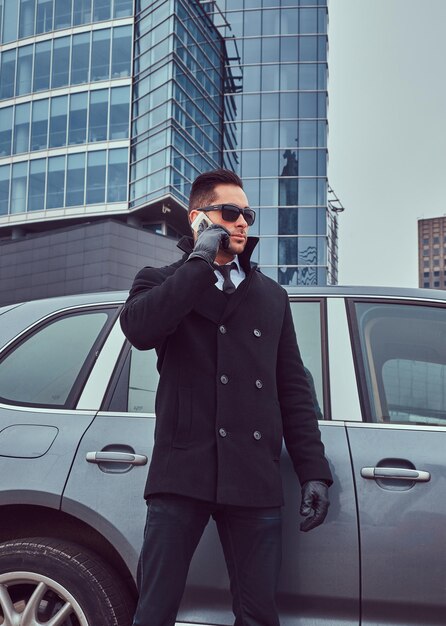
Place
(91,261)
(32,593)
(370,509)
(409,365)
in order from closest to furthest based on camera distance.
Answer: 1. (370,509)
2. (32,593)
3. (409,365)
4. (91,261)

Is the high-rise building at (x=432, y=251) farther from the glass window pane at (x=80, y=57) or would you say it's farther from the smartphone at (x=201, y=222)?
the smartphone at (x=201, y=222)

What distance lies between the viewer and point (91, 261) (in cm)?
3173

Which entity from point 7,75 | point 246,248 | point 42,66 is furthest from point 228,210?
point 7,75

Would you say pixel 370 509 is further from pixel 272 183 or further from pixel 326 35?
pixel 326 35

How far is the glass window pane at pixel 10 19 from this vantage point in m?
37.8

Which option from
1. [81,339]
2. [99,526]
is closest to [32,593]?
[99,526]

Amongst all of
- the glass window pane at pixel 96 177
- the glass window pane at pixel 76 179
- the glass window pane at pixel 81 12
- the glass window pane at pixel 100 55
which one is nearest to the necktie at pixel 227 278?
the glass window pane at pixel 96 177

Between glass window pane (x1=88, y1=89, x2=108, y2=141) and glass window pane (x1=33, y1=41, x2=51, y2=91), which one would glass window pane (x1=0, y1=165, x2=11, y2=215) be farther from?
glass window pane (x1=88, y1=89, x2=108, y2=141)

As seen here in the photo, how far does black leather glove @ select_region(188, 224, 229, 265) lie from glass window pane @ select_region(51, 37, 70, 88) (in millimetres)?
37343

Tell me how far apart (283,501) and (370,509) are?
1.04 ft

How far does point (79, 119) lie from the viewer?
116 feet

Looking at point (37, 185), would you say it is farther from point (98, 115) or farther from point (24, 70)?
point (24, 70)

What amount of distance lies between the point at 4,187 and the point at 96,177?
616cm

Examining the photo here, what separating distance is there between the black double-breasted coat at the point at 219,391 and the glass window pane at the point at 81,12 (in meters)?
38.7
